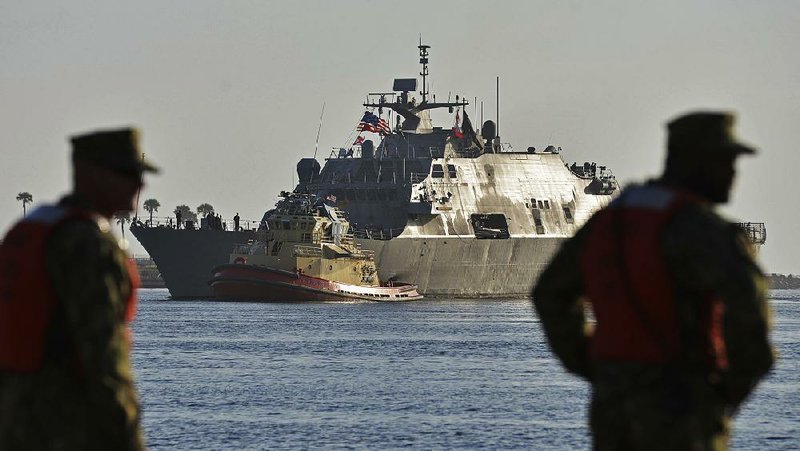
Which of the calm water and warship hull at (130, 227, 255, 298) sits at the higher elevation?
warship hull at (130, 227, 255, 298)

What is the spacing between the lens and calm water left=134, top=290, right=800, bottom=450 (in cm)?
2269

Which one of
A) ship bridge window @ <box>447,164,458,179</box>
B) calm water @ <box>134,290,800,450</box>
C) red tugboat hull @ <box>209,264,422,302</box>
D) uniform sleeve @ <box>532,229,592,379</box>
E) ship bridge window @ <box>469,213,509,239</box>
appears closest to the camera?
uniform sleeve @ <box>532,229,592,379</box>

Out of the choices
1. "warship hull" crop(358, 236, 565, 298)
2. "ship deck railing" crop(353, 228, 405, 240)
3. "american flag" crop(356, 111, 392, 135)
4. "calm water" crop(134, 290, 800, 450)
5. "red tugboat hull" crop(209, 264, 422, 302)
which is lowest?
"calm water" crop(134, 290, 800, 450)

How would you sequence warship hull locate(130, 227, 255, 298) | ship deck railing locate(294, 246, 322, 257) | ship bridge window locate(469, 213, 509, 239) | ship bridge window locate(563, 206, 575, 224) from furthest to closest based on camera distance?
1. ship bridge window locate(563, 206, 575, 224)
2. ship bridge window locate(469, 213, 509, 239)
3. warship hull locate(130, 227, 255, 298)
4. ship deck railing locate(294, 246, 322, 257)

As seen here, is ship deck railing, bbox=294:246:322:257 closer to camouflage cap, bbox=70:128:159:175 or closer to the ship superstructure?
the ship superstructure

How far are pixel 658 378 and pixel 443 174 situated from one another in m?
77.3

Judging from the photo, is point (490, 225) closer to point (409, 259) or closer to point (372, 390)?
point (409, 259)

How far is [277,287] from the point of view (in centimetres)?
7350

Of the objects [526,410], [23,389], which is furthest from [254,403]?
[23,389]

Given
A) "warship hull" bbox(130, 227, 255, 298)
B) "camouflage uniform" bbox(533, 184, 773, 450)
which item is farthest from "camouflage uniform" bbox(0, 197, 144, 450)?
"warship hull" bbox(130, 227, 255, 298)

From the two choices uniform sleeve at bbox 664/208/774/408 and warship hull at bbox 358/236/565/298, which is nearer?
uniform sleeve at bbox 664/208/774/408

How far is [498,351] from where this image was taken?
41.7 metres

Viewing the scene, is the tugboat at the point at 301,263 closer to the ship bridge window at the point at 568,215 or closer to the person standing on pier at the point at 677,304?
the ship bridge window at the point at 568,215

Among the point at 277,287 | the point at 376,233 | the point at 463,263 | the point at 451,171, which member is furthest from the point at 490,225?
the point at 277,287
